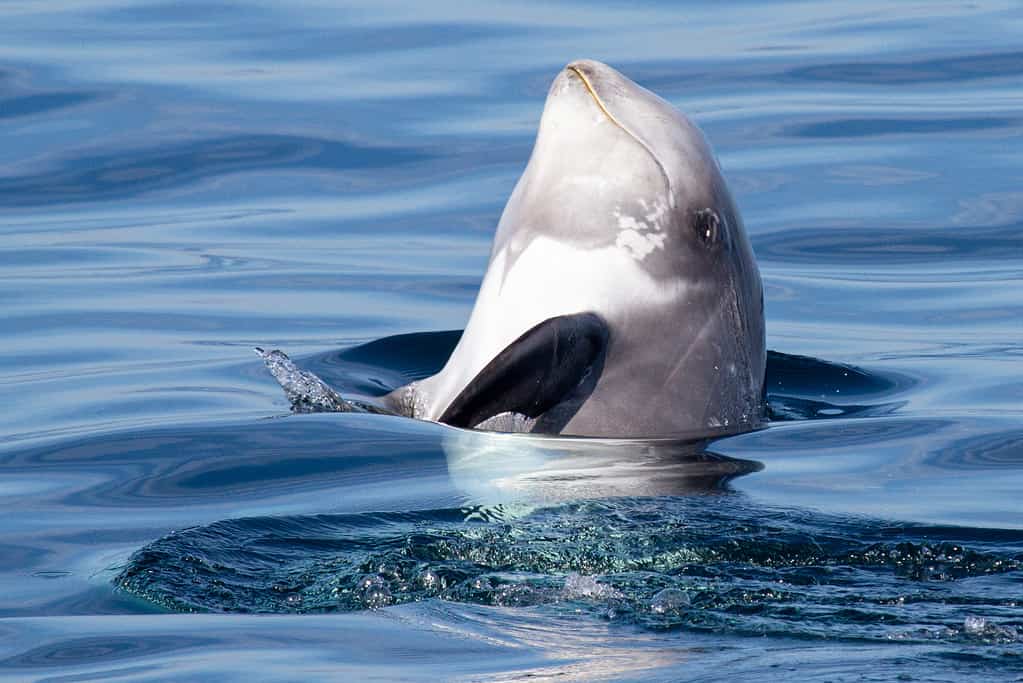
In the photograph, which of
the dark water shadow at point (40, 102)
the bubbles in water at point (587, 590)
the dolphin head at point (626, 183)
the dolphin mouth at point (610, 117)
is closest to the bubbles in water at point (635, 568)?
the bubbles in water at point (587, 590)

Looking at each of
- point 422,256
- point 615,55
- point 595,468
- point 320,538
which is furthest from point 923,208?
point 320,538

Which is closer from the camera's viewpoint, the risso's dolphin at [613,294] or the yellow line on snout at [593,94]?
the risso's dolphin at [613,294]

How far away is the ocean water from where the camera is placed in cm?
652

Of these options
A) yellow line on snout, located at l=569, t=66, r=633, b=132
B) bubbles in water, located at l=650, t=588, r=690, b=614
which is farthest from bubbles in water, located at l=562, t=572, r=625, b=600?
yellow line on snout, located at l=569, t=66, r=633, b=132

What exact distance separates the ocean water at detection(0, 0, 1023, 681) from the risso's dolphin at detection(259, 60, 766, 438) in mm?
241

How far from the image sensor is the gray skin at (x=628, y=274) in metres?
9.19

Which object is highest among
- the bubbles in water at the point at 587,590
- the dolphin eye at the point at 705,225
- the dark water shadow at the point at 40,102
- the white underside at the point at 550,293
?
the dark water shadow at the point at 40,102

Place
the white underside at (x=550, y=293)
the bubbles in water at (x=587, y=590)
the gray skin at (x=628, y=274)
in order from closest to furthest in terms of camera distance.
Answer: the bubbles in water at (x=587, y=590)
the gray skin at (x=628, y=274)
the white underside at (x=550, y=293)

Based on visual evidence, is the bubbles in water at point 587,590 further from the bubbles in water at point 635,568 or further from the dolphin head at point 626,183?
the dolphin head at point 626,183

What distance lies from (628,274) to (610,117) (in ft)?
2.71

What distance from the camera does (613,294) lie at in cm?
936

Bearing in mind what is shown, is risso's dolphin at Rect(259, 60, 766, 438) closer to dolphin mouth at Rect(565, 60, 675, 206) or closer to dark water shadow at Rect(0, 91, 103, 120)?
dolphin mouth at Rect(565, 60, 675, 206)

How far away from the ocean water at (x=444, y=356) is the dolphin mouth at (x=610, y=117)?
47.4 inches

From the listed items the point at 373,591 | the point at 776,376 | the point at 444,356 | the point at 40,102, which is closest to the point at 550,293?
the point at 776,376
